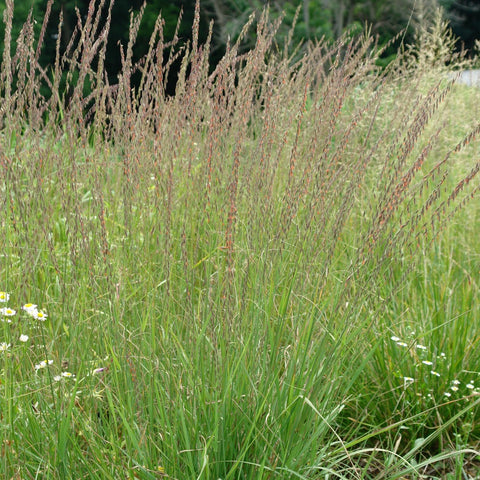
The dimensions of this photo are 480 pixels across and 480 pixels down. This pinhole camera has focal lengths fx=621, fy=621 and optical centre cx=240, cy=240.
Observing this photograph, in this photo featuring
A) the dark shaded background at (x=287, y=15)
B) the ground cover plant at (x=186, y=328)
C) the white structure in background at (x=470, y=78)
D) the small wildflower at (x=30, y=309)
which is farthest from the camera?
the dark shaded background at (x=287, y=15)

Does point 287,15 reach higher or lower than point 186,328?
lower

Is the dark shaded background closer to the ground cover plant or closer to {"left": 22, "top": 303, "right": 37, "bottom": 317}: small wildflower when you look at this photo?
the ground cover plant

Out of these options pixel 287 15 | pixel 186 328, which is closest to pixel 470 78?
pixel 287 15

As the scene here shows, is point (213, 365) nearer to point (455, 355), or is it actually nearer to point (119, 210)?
point (455, 355)

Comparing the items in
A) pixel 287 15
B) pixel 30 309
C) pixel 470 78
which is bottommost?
pixel 287 15

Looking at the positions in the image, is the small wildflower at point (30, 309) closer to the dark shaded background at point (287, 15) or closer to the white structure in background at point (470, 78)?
the white structure in background at point (470, 78)

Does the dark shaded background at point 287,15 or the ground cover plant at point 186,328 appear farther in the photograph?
the dark shaded background at point 287,15

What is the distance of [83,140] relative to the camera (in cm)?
179

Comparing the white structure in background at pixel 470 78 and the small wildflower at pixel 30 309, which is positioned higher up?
the white structure in background at pixel 470 78

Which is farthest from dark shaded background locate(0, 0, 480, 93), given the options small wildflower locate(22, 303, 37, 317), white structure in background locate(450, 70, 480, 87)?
small wildflower locate(22, 303, 37, 317)

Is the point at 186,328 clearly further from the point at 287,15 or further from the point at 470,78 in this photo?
the point at 287,15

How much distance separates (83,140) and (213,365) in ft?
2.44

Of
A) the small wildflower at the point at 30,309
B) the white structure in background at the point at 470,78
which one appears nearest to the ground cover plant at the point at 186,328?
the small wildflower at the point at 30,309

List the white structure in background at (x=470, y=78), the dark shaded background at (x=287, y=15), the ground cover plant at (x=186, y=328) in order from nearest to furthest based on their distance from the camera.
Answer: the ground cover plant at (x=186, y=328) → the white structure in background at (x=470, y=78) → the dark shaded background at (x=287, y=15)
